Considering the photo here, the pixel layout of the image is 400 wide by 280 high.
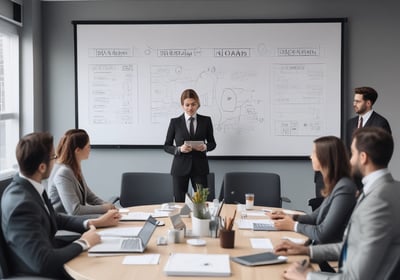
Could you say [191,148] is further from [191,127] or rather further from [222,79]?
[222,79]

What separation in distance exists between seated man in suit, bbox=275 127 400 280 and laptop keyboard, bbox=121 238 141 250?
796 mm

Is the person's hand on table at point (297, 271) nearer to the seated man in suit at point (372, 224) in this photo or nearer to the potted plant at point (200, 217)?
the seated man in suit at point (372, 224)

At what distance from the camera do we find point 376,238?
73.1 inches

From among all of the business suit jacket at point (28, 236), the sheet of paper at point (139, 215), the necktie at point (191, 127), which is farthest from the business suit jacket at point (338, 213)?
the necktie at point (191, 127)

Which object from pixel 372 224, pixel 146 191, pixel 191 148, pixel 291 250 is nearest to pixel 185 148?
pixel 191 148

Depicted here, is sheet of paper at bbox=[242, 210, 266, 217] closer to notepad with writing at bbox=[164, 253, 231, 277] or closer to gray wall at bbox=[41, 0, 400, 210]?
notepad with writing at bbox=[164, 253, 231, 277]

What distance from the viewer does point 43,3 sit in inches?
215

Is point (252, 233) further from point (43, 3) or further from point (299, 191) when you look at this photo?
point (43, 3)

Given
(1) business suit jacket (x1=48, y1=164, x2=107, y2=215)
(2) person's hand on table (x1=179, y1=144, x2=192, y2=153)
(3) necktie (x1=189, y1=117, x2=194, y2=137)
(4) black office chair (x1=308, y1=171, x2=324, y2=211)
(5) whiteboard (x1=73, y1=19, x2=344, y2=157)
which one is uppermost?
(5) whiteboard (x1=73, y1=19, x2=344, y2=157)

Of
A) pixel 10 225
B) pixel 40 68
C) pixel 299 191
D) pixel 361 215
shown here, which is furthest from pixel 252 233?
pixel 40 68

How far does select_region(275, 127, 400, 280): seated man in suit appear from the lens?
73.4 inches

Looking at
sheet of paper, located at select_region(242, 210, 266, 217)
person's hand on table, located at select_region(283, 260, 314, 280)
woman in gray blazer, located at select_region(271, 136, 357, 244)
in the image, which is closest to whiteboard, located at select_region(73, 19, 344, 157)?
sheet of paper, located at select_region(242, 210, 266, 217)

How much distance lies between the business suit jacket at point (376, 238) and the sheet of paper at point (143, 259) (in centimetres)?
79

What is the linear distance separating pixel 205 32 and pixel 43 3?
1.85 metres
